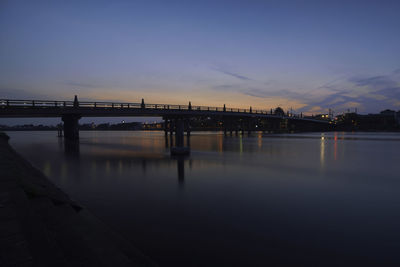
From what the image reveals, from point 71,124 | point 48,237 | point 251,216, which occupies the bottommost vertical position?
point 251,216

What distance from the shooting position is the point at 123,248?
5723mm

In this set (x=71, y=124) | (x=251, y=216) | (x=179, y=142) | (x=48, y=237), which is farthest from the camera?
(x=71, y=124)

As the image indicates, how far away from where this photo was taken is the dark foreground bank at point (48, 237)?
11.0 feet

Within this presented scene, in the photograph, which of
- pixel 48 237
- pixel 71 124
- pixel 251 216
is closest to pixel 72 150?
pixel 71 124

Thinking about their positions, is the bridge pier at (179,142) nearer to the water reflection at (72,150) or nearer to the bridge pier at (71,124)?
the water reflection at (72,150)

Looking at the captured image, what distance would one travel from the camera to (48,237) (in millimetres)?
4070

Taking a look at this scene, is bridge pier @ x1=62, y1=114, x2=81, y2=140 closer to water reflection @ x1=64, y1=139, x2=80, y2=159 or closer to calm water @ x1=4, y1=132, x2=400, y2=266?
water reflection @ x1=64, y1=139, x2=80, y2=159

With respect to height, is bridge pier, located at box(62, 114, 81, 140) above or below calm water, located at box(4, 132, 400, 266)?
above

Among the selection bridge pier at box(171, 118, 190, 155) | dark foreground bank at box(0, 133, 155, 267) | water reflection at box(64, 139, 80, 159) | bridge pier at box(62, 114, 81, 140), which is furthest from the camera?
bridge pier at box(62, 114, 81, 140)

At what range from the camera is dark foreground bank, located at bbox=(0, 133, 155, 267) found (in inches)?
132

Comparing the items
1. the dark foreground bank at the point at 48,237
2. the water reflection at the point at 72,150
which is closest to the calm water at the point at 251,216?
the dark foreground bank at the point at 48,237

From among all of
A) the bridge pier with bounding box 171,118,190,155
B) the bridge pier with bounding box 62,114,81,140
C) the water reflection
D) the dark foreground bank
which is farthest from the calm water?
the bridge pier with bounding box 62,114,81,140

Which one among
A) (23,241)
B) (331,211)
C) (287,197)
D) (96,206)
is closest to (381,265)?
(331,211)

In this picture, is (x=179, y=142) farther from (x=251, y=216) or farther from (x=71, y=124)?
(x=71, y=124)
